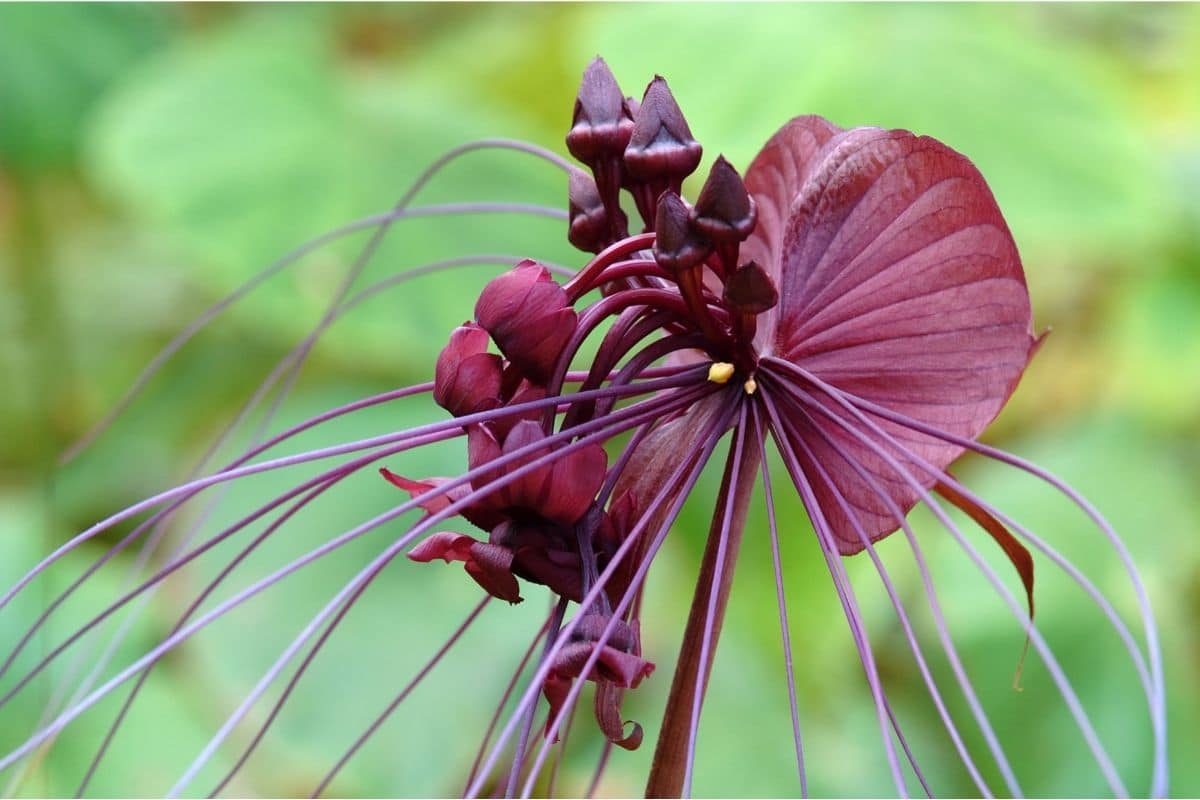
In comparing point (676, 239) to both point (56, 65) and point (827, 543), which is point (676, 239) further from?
point (56, 65)

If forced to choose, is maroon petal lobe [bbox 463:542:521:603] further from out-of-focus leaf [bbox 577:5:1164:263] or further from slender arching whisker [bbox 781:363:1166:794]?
out-of-focus leaf [bbox 577:5:1164:263]

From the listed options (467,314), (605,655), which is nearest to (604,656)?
(605,655)

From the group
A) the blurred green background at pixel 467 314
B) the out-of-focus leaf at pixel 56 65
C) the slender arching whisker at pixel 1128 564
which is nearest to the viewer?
the slender arching whisker at pixel 1128 564

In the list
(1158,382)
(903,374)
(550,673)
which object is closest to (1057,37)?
(1158,382)

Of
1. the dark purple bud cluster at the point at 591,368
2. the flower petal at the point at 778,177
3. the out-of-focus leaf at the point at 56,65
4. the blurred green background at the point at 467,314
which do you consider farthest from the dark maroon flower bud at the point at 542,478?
the out-of-focus leaf at the point at 56,65

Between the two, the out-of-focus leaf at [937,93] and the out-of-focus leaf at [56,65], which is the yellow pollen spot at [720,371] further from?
the out-of-focus leaf at [56,65]

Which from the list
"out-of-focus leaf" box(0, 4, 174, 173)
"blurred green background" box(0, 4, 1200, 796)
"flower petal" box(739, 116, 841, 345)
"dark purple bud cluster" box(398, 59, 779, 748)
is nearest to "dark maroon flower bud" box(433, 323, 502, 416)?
"dark purple bud cluster" box(398, 59, 779, 748)
